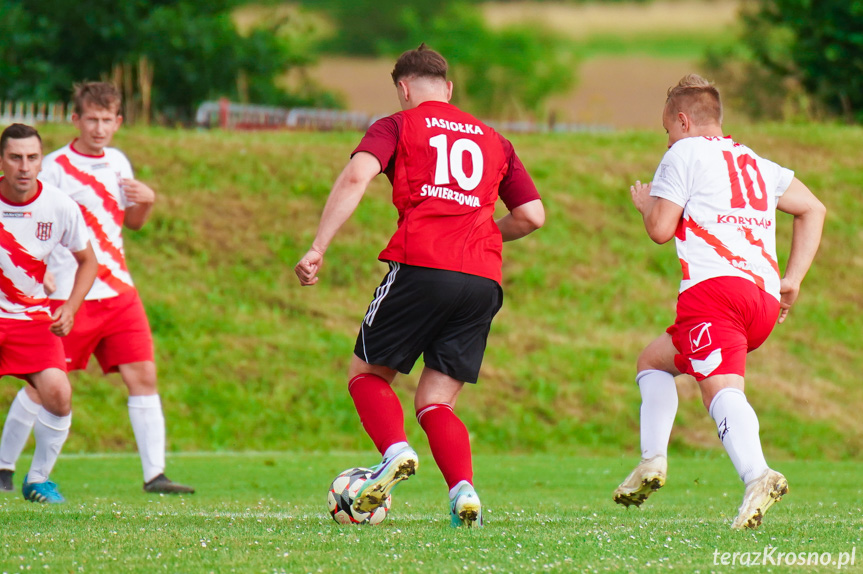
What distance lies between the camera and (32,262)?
7.14 metres

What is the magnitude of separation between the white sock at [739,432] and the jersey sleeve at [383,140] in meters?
2.03

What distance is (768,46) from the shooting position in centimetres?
3706

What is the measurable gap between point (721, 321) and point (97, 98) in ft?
15.9

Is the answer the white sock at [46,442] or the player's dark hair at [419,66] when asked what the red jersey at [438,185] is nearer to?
the player's dark hair at [419,66]

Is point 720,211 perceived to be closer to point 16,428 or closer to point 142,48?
point 16,428

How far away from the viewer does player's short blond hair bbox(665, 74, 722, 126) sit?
589 cm

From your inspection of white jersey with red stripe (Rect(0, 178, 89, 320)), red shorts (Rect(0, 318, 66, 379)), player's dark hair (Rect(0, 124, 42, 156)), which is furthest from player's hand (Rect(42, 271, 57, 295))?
player's dark hair (Rect(0, 124, 42, 156))

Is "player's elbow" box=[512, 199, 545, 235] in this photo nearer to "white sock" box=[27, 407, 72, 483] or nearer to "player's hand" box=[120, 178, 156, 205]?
"player's hand" box=[120, 178, 156, 205]

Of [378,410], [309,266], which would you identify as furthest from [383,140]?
[378,410]

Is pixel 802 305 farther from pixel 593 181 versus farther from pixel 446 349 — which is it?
pixel 446 349

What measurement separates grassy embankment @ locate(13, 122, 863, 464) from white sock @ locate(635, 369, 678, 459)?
8.01 meters

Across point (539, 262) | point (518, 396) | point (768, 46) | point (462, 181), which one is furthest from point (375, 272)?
point (768, 46)

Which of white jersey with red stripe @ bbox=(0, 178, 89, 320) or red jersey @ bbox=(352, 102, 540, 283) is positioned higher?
red jersey @ bbox=(352, 102, 540, 283)

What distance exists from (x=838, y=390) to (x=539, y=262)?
5174mm
